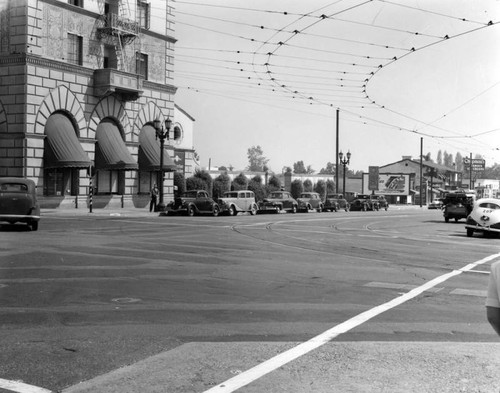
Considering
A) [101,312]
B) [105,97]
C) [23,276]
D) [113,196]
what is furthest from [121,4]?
[101,312]

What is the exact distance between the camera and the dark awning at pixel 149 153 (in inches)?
1795

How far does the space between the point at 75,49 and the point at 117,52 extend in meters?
3.40

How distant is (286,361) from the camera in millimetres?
6059

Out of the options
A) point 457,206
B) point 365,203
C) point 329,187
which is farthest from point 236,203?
point 329,187

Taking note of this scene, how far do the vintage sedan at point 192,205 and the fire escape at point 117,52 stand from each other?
946cm

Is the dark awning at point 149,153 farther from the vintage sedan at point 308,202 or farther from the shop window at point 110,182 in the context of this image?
the vintage sedan at point 308,202

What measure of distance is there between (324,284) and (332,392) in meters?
5.86

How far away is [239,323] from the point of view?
7715 mm

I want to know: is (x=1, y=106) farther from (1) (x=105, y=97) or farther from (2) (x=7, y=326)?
(2) (x=7, y=326)

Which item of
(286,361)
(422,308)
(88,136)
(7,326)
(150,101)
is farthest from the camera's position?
(150,101)

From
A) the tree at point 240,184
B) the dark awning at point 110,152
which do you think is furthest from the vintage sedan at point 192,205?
the tree at point 240,184

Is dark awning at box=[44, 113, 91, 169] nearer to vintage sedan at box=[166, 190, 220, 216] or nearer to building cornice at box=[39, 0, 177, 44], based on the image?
vintage sedan at box=[166, 190, 220, 216]

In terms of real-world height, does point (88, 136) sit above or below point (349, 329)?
above

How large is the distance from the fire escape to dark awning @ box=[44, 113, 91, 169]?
382 cm
